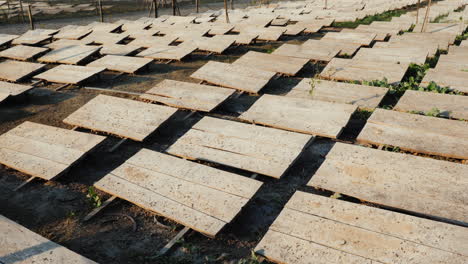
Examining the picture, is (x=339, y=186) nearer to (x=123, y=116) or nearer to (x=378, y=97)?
(x=378, y=97)

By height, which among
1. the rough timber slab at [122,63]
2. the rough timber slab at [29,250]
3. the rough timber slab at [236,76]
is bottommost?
the rough timber slab at [29,250]

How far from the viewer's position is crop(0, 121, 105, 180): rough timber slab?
6.18 metres

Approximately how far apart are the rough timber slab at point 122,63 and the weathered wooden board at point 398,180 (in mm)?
7315

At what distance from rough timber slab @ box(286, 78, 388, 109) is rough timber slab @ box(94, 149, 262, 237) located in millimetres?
3696

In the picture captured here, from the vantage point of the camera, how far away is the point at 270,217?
505 cm

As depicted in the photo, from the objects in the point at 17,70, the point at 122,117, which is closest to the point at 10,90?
the point at 17,70

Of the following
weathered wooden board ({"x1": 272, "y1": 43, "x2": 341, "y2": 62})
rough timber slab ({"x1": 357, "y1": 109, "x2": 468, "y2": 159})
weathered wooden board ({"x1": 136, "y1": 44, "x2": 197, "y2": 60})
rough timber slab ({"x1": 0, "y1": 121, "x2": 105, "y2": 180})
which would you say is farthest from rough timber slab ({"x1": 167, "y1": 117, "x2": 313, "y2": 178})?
weathered wooden board ({"x1": 136, "y1": 44, "x2": 197, "y2": 60})

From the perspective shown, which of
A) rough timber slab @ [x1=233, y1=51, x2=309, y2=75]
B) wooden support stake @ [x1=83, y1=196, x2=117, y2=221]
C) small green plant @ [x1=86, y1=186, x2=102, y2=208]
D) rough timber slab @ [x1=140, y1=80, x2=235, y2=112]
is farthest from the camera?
rough timber slab @ [x1=233, y1=51, x2=309, y2=75]

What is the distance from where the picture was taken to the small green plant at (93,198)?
17.8ft

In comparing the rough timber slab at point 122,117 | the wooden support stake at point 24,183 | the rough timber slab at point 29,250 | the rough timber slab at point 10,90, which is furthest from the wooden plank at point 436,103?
the rough timber slab at point 10,90

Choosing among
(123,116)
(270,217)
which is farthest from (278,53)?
(270,217)

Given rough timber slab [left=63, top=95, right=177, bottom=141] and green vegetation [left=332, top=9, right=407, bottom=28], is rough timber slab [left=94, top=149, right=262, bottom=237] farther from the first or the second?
green vegetation [left=332, top=9, right=407, bottom=28]

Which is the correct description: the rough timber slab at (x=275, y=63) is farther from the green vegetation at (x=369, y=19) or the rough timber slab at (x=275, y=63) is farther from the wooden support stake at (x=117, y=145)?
the green vegetation at (x=369, y=19)

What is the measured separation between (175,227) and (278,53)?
8.15m
